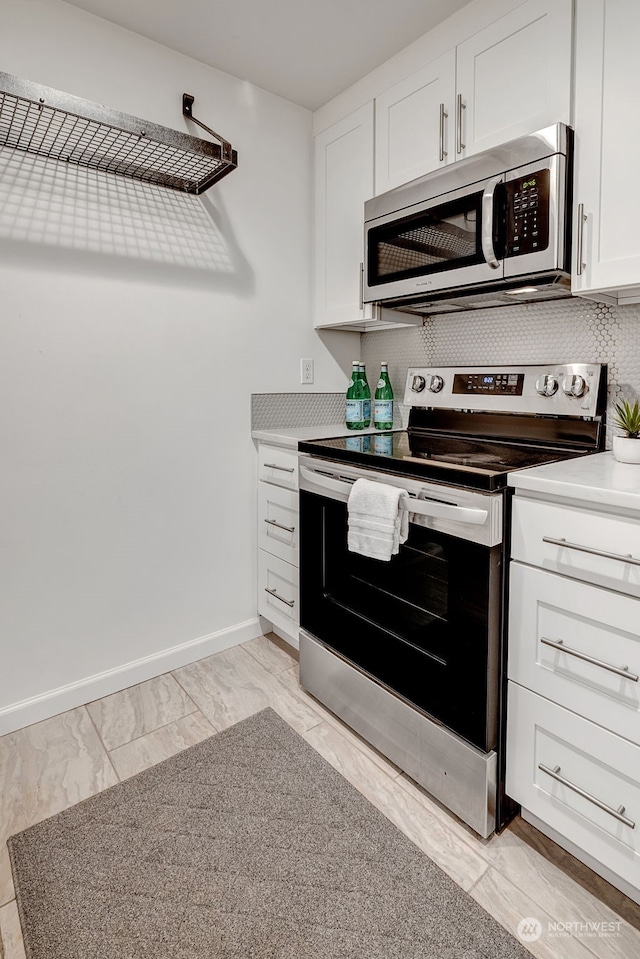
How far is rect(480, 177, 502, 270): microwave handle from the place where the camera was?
1.52 metres

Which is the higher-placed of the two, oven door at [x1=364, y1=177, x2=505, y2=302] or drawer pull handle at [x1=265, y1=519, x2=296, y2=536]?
oven door at [x1=364, y1=177, x2=505, y2=302]

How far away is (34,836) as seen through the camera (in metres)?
1.37

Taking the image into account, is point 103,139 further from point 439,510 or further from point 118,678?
point 118,678

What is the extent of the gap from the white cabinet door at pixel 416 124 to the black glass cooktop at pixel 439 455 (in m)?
0.93

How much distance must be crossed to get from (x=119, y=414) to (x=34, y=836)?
1294 millimetres

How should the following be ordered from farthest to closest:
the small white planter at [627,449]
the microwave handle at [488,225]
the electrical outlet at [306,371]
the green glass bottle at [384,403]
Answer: the electrical outlet at [306,371] < the green glass bottle at [384,403] < the microwave handle at [488,225] < the small white planter at [627,449]

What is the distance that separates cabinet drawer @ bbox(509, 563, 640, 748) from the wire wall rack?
62.1 inches

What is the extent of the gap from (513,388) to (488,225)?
57 cm

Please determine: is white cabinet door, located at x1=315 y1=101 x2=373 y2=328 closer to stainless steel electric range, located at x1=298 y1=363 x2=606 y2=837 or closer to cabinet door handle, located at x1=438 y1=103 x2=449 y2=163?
cabinet door handle, located at x1=438 y1=103 x2=449 y2=163

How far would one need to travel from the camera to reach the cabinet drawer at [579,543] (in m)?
1.08

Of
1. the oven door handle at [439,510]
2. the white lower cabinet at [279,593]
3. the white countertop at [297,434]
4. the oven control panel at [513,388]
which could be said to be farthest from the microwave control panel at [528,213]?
the white lower cabinet at [279,593]

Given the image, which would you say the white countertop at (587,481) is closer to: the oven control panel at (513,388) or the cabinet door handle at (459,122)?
the oven control panel at (513,388)

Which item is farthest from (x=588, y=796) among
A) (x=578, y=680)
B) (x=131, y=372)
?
(x=131, y=372)

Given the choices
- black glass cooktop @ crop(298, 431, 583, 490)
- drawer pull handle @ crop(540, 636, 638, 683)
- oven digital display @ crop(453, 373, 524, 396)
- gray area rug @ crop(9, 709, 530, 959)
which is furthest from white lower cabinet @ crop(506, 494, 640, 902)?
oven digital display @ crop(453, 373, 524, 396)
